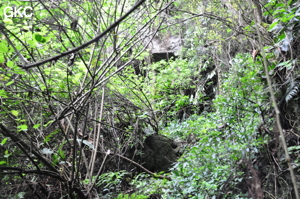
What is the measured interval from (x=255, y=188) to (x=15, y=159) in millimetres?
2637

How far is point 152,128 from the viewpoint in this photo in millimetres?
5250

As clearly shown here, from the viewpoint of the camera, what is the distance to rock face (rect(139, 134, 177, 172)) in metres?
4.88

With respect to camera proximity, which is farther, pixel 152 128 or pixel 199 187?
pixel 152 128

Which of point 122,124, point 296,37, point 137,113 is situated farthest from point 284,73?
point 122,124

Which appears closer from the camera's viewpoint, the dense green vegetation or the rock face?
the dense green vegetation

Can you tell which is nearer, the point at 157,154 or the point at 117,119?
the point at 117,119

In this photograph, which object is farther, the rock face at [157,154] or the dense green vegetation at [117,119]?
the rock face at [157,154]

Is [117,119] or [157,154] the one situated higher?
[117,119]

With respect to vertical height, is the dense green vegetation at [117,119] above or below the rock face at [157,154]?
above

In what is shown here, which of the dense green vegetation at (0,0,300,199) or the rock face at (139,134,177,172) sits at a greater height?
the dense green vegetation at (0,0,300,199)

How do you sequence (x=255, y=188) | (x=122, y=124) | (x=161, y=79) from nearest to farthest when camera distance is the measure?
(x=255, y=188), (x=122, y=124), (x=161, y=79)

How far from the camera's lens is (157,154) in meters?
4.98

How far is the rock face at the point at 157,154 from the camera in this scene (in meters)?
4.88

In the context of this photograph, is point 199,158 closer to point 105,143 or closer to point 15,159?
point 105,143
